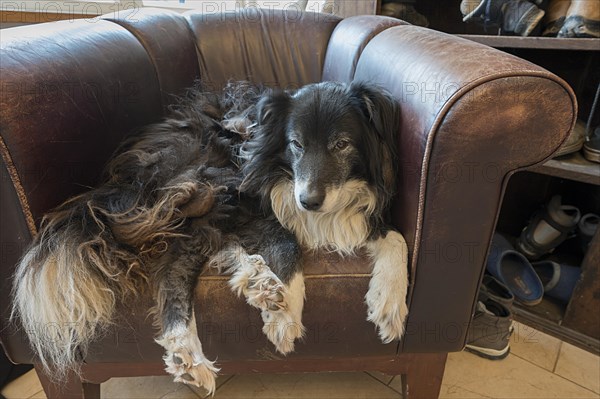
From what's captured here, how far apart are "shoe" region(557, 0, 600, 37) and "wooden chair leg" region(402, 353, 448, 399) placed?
48.5 inches

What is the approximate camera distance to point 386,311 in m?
1.07

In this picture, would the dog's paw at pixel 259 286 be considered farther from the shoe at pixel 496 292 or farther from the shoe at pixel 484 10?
the shoe at pixel 484 10

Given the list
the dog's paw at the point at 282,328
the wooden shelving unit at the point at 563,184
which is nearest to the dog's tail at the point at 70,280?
the dog's paw at the point at 282,328

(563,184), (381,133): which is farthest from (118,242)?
(563,184)

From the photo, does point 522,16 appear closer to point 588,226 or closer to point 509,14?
point 509,14

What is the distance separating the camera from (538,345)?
5.59 ft

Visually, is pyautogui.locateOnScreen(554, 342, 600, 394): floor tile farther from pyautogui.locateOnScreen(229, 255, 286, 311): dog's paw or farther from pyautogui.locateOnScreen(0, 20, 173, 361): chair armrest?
pyautogui.locateOnScreen(0, 20, 173, 361): chair armrest

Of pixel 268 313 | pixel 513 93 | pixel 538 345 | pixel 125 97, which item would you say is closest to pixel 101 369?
pixel 268 313

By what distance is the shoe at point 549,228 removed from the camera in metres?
1.83

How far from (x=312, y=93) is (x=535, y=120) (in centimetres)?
61

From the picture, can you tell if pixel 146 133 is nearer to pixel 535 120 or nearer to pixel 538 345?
pixel 535 120

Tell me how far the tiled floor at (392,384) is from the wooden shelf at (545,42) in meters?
1.19

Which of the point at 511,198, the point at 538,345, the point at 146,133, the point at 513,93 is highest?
the point at 513,93

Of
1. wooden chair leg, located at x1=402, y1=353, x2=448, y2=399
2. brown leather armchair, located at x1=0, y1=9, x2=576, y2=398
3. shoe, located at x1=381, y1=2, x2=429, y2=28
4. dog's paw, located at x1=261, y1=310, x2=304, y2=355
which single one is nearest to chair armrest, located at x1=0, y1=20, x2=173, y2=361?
brown leather armchair, located at x1=0, y1=9, x2=576, y2=398
